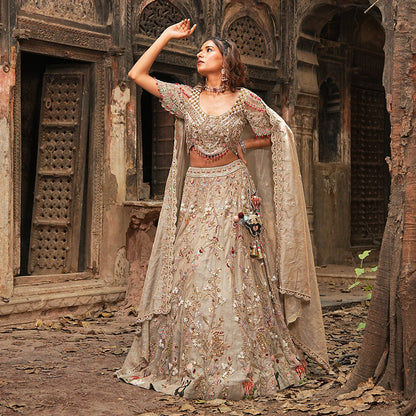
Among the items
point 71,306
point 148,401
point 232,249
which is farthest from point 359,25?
point 148,401

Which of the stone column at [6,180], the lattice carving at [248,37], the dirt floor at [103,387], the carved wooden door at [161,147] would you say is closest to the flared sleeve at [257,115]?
the dirt floor at [103,387]

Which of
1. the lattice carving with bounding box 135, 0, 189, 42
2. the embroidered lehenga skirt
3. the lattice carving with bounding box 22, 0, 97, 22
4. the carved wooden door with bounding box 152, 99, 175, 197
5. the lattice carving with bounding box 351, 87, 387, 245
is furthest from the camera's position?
the lattice carving with bounding box 351, 87, 387, 245

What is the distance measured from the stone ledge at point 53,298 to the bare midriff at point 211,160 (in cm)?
249

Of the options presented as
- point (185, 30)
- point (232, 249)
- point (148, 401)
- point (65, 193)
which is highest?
point (185, 30)

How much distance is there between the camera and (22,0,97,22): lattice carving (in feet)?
19.3

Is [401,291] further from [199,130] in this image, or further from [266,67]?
[266,67]

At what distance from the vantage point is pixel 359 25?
991 centimetres

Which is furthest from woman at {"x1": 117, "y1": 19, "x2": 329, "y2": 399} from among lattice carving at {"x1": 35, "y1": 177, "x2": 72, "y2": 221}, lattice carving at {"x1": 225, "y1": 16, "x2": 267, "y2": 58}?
lattice carving at {"x1": 225, "y1": 16, "x2": 267, "y2": 58}

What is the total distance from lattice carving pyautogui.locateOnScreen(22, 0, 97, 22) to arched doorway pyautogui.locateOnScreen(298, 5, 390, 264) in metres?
3.15

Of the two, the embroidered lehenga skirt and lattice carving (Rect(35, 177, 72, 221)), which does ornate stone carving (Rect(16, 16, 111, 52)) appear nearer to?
lattice carving (Rect(35, 177, 72, 221))

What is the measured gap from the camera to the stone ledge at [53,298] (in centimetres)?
558

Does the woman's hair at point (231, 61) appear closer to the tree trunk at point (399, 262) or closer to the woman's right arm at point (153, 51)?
the woman's right arm at point (153, 51)

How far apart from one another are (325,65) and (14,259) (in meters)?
5.55

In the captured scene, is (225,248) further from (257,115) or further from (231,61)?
(231,61)
